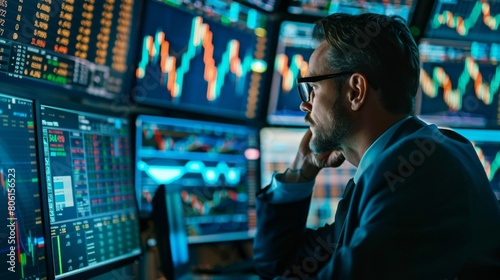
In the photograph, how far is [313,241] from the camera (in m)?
1.73

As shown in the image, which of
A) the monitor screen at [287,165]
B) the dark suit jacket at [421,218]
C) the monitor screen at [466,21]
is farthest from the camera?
the monitor screen at [466,21]

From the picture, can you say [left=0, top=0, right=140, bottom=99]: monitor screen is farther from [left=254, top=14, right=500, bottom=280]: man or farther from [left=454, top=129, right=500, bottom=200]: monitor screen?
[left=454, top=129, right=500, bottom=200]: monitor screen

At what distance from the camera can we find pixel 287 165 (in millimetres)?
2488

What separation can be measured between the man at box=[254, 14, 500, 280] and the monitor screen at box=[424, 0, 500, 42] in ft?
3.91

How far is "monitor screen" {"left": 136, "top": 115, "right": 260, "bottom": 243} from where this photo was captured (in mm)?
2039

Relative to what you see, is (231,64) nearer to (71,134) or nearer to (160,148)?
(160,148)

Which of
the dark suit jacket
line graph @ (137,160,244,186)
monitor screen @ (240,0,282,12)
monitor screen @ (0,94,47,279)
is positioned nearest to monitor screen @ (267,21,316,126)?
monitor screen @ (240,0,282,12)

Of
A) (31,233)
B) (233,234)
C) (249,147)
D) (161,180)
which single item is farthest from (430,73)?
(31,233)

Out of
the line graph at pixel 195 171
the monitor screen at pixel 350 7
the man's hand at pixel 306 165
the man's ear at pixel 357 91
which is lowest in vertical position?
the line graph at pixel 195 171

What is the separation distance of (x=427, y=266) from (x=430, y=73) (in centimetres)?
182

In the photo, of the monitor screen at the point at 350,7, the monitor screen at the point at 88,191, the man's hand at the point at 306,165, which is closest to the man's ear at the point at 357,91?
the man's hand at the point at 306,165

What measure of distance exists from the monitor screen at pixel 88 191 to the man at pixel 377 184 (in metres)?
0.44

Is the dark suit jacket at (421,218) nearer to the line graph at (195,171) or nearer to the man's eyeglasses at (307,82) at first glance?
the man's eyeglasses at (307,82)

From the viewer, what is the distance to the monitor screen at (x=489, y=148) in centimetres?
263
